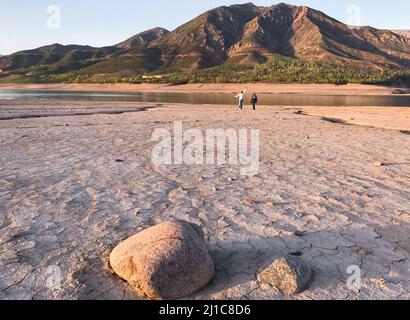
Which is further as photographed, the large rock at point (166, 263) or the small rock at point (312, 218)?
the small rock at point (312, 218)

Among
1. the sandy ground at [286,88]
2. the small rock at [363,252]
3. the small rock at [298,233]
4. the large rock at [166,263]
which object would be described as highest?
the sandy ground at [286,88]

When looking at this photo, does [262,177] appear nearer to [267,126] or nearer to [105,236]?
[105,236]


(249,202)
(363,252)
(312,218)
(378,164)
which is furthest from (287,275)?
(378,164)

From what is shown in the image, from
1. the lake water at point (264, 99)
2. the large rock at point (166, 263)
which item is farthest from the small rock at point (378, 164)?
the lake water at point (264, 99)

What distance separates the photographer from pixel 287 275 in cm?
469

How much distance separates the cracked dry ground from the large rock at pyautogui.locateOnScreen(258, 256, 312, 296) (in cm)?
10

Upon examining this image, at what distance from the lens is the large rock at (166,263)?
443 centimetres

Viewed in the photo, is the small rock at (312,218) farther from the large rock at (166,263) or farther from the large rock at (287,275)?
the large rock at (166,263)

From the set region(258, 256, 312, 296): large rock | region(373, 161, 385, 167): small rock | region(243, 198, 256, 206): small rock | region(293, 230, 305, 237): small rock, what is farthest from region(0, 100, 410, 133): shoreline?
region(258, 256, 312, 296): large rock

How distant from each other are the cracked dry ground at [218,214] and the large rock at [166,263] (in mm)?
171

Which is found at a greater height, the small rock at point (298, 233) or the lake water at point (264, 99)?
the lake water at point (264, 99)

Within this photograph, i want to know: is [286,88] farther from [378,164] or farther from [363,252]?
[363,252]

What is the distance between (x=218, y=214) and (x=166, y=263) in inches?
108

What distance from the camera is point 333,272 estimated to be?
5.11 metres
